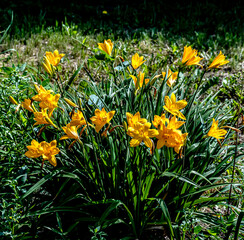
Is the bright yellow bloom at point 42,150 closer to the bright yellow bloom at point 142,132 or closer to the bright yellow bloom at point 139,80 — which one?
the bright yellow bloom at point 142,132

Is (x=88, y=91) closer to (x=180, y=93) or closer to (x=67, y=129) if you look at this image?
(x=180, y=93)

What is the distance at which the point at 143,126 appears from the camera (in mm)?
1248

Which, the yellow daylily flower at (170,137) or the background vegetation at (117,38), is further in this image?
the background vegetation at (117,38)

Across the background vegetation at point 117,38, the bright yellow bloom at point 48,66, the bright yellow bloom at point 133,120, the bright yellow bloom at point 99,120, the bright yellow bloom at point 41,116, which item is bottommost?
the background vegetation at point 117,38

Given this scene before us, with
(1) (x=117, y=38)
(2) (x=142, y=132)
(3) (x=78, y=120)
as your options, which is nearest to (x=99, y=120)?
(3) (x=78, y=120)

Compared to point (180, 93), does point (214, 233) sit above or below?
below

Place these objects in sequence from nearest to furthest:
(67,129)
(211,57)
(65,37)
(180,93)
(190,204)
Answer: (67,129) < (190,204) < (180,93) < (211,57) < (65,37)

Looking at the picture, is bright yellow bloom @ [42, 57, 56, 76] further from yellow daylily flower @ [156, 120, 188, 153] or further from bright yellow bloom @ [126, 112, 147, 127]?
yellow daylily flower @ [156, 120, 188, 153]

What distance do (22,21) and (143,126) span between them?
4.15 meters

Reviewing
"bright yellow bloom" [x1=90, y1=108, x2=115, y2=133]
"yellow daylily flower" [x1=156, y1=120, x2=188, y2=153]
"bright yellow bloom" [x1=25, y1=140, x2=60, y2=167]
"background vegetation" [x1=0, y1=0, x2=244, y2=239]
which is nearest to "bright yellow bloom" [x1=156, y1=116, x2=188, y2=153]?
"yellow daylily flower" [x1=156, y1=120, x2=188, y2=153]

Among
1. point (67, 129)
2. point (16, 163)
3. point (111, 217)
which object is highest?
point (67, 129)

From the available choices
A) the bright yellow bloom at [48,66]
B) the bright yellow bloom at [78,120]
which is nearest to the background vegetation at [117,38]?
the bright yellow bloom at [48,66]

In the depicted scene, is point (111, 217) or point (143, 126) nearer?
point (143, 126)

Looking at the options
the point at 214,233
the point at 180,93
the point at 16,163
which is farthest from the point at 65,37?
the point at 214,233
